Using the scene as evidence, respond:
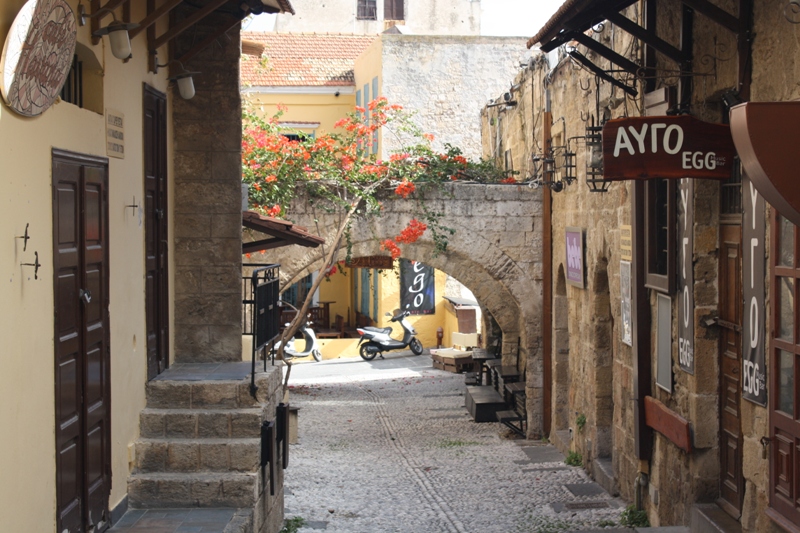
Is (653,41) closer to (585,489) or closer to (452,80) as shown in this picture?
(585,489)

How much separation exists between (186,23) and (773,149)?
4.42m

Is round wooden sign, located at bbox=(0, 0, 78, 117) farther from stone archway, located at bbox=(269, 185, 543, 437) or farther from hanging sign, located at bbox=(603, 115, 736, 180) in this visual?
stone archway, located at bbox=(269, 185, 543, 437)

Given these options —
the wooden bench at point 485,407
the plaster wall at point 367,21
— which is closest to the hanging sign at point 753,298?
the wooden bench at point 485,407

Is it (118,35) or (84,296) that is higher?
(118,35)

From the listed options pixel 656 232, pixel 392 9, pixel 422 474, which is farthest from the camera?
pixel 392 9

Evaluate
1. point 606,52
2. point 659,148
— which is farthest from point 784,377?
point 606,52

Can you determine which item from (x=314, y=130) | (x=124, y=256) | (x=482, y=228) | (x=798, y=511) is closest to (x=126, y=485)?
(x=124, y=256)

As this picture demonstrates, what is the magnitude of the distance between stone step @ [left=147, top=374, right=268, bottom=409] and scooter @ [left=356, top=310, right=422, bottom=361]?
15.2 meters

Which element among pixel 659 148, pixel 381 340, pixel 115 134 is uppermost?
pixel 115 134

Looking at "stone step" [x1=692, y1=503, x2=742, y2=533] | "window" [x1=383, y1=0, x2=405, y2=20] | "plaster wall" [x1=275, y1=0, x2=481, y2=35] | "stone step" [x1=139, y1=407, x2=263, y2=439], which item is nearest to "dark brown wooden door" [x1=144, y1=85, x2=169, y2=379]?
"stone step" [x1=139, y1=407, x2=263, y2=439]

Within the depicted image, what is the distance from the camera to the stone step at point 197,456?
6695 mm

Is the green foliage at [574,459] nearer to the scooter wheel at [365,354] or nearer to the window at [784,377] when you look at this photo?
the window at [784,377]

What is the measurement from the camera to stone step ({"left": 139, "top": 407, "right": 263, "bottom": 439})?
22.5ft

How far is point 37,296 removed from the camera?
4883 millimetres
